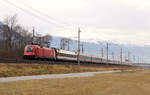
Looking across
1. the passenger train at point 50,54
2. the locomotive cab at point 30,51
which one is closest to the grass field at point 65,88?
the locomotive cab at point 30,51

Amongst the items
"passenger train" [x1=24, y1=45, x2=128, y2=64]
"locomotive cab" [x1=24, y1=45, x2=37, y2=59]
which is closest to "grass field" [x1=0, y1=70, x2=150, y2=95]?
"locomotive cab" [x1=24, y1=45, x2=37, y2=59]

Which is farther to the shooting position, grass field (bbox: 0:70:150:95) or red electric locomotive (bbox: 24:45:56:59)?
red electric locomotive (bbox: 24:45:56:59)

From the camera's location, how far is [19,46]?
276ft

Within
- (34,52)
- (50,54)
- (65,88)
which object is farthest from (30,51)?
(65,88)

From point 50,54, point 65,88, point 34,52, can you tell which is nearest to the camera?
point 65,88

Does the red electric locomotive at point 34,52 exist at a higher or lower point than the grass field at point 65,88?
higher

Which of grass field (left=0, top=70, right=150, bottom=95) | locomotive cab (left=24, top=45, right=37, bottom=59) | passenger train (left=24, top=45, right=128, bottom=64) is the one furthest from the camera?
passenger train (left=24, top=45, right=128, bottom=64)

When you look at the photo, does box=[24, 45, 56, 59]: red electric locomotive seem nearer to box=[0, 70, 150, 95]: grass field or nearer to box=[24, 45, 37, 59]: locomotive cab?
box=[24, 45, 37, 59]: locomotive cab

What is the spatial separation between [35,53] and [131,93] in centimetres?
3080

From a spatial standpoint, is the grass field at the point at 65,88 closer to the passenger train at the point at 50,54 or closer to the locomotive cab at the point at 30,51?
the locomotive cab at the point at 30,51

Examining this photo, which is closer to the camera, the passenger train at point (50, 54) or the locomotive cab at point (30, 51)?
the locomotive cab at point (30, 51)

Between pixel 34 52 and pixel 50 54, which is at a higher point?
pixel 34 52

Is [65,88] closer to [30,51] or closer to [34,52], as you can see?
[34,52]

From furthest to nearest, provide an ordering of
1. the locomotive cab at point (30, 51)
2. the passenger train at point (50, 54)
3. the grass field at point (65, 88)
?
A: 1. the passenger train at point (50, 54)
2. the locomotive cab at point (30, 51)
3. the grass field at point (65, 88)
